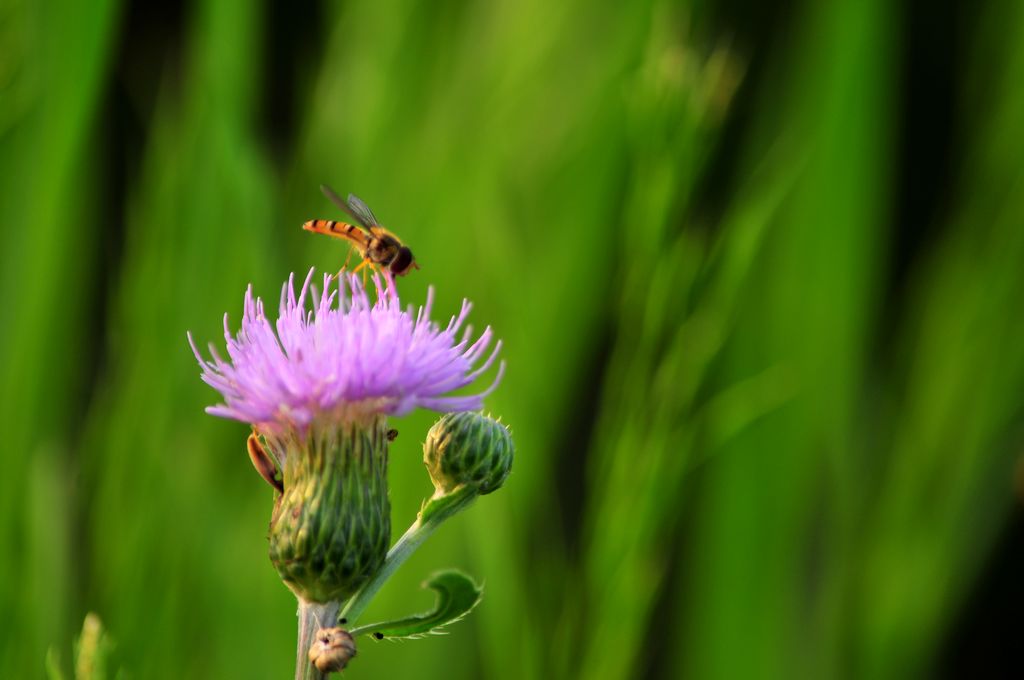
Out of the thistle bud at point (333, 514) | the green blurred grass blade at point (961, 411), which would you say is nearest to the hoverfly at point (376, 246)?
the thistle bud at point (333, 514)

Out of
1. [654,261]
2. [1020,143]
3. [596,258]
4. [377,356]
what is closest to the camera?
[377,356]

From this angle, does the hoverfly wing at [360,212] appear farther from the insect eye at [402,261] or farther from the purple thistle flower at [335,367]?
the purple thistle flower at [335,367]

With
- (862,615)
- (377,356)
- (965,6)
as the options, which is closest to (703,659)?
(862,615)

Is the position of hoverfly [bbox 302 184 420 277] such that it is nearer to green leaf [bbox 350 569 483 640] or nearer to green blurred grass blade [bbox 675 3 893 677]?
green leaf [bbox 350 569 483 640]

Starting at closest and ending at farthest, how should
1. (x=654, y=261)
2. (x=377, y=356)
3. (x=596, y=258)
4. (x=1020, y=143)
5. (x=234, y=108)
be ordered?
1. (x=377, y=356)
2. (x=654, y=261)
3. (x=234, y=108)
4. (x=1020, y=143)
5. (x=596, y=258)

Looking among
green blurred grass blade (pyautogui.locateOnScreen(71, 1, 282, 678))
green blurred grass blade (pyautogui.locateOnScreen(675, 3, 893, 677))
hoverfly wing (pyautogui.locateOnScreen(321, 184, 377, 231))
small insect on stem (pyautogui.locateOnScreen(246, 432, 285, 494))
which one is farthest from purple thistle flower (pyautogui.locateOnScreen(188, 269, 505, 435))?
green blurred grass blade (pyautogui.locateOnScreen(675, 3, 893, 677))

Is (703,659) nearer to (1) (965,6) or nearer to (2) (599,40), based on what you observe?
(2) (599,40)
